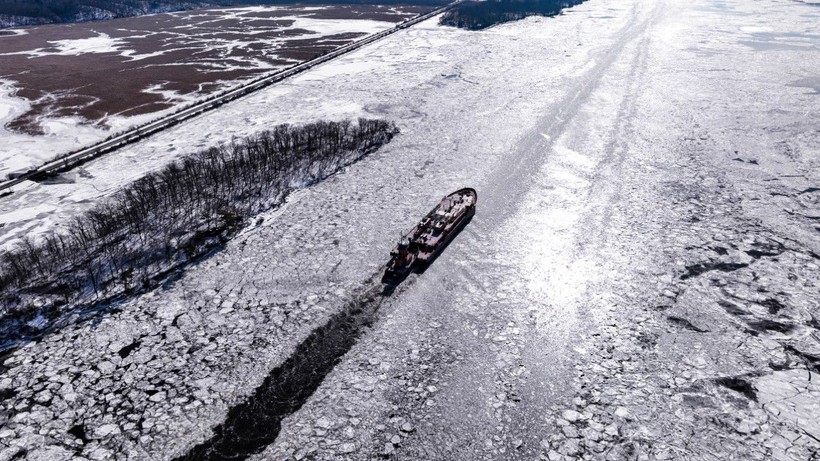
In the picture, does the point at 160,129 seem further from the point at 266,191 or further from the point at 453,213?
the point at 453,213

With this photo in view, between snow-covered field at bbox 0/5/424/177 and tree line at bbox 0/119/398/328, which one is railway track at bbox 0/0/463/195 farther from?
tree line at bbox 0/119/398/328

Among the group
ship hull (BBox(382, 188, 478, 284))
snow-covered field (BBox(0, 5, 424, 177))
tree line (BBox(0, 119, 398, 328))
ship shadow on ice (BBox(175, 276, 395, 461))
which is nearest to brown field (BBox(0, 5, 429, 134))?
snow-covered field (BBox(0, 5, 424, 177))

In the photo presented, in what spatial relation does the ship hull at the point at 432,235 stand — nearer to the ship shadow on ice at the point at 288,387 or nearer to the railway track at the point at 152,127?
the ship shadow on ice at the point at 288,387

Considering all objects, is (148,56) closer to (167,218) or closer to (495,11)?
(167,218)

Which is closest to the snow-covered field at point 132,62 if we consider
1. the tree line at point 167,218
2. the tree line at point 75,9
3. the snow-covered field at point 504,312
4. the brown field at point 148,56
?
the brown field at point 148,56

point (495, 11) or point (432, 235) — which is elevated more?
point (495, 11)

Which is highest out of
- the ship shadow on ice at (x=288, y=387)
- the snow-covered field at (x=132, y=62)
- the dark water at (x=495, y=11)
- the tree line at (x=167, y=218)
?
the dark water at (x=495, y=11)

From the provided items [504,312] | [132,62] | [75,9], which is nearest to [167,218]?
[504,312]
